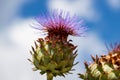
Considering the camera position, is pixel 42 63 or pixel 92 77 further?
pixel 42 63

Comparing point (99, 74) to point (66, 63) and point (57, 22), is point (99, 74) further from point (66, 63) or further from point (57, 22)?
point (57, 22)

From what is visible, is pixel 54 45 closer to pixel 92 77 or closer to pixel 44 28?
pixel 44 28

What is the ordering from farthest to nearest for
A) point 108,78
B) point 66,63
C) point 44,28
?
point 44,28 → point 66,63 → point 108,78

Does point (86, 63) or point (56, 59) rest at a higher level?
point (56, 59)

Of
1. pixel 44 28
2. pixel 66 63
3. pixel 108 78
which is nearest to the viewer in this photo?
pixel 108 78

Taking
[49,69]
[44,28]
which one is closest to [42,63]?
[49,69]

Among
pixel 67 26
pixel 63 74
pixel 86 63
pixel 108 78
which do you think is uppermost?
pixel 67 26
